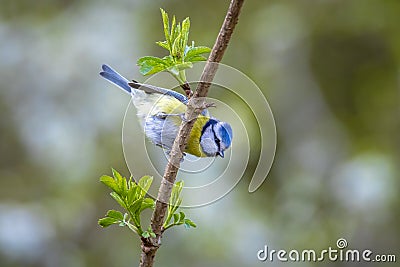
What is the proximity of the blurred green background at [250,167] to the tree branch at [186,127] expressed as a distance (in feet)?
4.53

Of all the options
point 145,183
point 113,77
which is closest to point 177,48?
point 145,183

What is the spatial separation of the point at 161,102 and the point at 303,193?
1.20 m

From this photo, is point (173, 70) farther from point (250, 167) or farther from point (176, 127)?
point (250, 167)

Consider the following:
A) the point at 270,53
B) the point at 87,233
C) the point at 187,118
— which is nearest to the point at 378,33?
the point at 270,53

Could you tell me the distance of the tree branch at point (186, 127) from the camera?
0.56m

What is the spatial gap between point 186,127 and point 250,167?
1.34m

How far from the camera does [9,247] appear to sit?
2.03 metres

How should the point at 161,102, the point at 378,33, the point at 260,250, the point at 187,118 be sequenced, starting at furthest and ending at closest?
the point at 378,33
the point at 260,250
the point at 161,102
the point at 187,118

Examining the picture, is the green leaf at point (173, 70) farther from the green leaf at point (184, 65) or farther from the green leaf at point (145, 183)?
the green leaf at point (145, 183)

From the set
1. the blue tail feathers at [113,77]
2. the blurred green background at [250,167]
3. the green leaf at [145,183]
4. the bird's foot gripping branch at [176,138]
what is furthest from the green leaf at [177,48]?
the blurred green background at [250,167]

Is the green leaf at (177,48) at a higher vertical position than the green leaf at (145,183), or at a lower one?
higher

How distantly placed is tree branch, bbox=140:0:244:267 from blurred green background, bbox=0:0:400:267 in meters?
1.38

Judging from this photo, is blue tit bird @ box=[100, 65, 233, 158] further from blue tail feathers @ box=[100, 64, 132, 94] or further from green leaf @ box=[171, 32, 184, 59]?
blue tail feathers @ box=[100, 64, 132, 94]

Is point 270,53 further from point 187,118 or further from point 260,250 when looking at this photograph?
point 187,118
